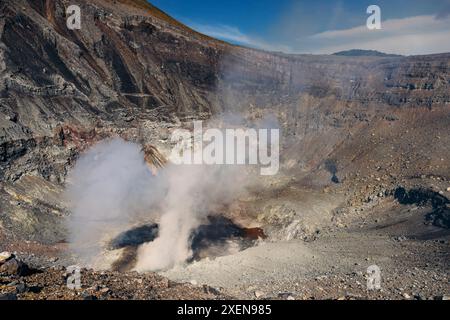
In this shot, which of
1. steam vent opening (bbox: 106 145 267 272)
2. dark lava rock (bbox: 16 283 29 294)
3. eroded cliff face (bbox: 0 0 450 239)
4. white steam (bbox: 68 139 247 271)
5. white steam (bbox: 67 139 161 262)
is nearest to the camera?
dark lava rock (bbox: 16 283 29 294)

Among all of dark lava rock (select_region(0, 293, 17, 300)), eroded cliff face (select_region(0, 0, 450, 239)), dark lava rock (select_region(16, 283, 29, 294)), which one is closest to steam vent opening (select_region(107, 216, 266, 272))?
eroded cliff face (select_region(0, 0, 450, 239))

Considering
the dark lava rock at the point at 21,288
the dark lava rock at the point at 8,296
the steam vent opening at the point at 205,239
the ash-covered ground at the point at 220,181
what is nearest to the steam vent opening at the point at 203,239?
the steam vent opening at the point at 205,239

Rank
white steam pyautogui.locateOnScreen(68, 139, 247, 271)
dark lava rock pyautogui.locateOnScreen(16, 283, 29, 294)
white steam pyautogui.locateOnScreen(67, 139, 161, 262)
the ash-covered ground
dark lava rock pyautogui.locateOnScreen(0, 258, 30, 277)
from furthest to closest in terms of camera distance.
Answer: white steam pyautogui.locateOnScreen(67, 139, 161, 262) → white steam pyautogui.locateOnScreen(68, 139, 247, 271) → the ash-covered ground → dark lava rock pyautogui.locateOnScreen(0, 258, 30, 277) → dark lava rock pyautogui.locateOnScreen(16, 283, 29, 294)

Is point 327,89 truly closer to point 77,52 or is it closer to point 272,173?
point 272,173

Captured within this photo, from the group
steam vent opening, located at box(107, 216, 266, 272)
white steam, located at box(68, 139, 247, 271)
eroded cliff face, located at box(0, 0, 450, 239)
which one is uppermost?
eroded cliff face, located at box(0, 0, 450, 239)

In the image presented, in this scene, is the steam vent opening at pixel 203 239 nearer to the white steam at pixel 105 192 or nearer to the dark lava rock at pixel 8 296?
the white steam at pixel 105 192

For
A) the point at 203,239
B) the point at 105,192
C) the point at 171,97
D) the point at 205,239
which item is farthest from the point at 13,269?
the point at 171,97

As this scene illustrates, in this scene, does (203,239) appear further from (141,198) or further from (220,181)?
(220,181)

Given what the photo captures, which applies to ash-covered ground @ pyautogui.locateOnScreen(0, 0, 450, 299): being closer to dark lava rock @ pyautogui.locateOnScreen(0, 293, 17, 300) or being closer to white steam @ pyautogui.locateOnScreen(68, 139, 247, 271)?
dark lava rock @ pyautogui.locateOnScreen(0, 293, 17, 300)

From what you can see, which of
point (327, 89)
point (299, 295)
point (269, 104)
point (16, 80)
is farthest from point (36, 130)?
point (327, 89)
